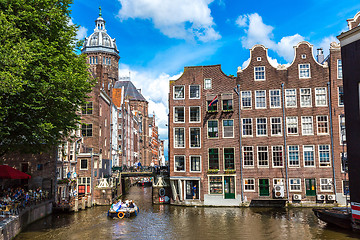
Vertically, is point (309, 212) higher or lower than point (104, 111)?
lower

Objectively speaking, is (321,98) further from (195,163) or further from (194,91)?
(195,163)

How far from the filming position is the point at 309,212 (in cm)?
3369

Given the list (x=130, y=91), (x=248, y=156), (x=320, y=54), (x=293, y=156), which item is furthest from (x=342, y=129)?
(x=130, y=91)

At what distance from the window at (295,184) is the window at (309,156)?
80.4 inches

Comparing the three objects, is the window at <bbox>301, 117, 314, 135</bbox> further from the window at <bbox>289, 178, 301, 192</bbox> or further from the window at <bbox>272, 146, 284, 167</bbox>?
the window at <bbox>289, 178, 301, 192</bbox>

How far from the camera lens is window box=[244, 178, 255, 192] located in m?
38.1

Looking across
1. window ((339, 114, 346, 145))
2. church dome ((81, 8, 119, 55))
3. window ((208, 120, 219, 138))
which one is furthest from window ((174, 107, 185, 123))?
church dome ((81, 8, 119, 55))

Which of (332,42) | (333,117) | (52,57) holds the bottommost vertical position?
(333,117)

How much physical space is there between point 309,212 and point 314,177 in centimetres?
504

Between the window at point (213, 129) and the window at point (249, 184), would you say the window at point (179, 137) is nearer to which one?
the window at point (213, 129)

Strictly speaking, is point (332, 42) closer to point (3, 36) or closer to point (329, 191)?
point (329, 191)

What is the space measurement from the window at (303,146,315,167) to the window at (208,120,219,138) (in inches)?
408

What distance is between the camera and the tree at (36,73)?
20.0 meters

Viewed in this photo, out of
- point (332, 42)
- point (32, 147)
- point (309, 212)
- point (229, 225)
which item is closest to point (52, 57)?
point (32, 147)
